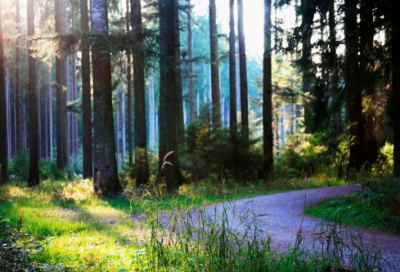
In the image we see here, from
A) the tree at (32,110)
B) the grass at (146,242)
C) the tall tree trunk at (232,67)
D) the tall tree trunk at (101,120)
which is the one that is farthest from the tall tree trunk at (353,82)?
the tree at (32,110)

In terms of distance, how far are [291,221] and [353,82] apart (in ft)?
19.7

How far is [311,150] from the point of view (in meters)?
17.3

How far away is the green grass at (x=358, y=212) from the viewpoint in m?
6.59

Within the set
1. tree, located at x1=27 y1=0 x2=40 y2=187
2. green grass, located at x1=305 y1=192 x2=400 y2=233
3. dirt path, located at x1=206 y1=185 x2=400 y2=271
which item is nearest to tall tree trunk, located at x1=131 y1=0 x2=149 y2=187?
dirt path, located at x1=206 y1=185 x2=400 y2=271

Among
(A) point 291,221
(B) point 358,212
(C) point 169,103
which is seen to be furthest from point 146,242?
(C) point 169,103

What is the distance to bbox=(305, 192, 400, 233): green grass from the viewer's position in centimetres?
659

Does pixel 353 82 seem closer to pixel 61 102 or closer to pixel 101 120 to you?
pixel 101 120

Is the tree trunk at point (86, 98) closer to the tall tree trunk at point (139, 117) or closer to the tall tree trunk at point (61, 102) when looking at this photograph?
the tall tree trunk at point (139, 117)

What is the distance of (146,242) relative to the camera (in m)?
4.41

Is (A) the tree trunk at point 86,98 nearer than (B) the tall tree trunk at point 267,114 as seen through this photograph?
Yes

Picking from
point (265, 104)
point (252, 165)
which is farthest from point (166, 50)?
point (252, 165)

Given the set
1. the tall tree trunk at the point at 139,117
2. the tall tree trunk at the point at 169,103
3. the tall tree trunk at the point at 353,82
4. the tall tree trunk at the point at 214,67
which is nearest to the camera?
the tall tree trunk at the point at 353,82

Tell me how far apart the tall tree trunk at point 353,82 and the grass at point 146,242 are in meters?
7.05

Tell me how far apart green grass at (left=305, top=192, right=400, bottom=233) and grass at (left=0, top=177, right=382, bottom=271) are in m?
2.33
